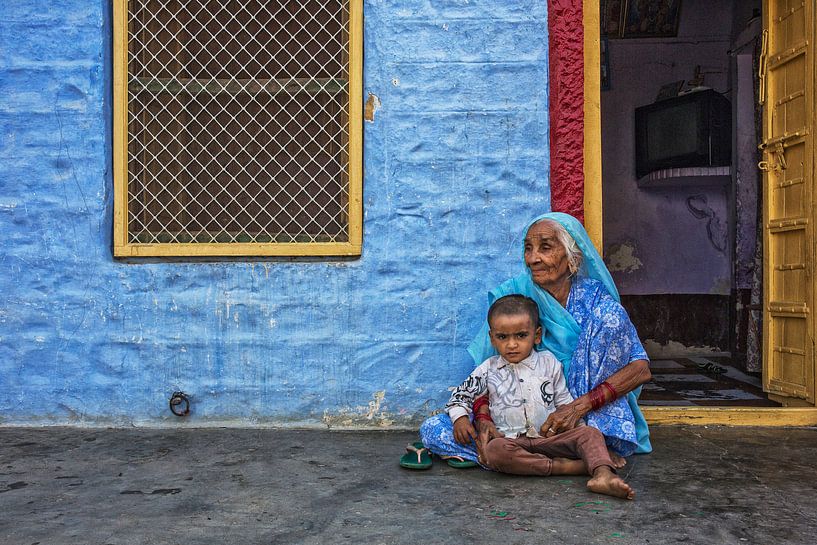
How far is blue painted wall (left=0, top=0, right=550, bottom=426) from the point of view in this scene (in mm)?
3713

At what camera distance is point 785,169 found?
4.16 meters

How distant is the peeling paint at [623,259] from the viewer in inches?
292

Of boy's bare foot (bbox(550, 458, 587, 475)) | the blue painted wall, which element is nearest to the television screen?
the blue painted wall

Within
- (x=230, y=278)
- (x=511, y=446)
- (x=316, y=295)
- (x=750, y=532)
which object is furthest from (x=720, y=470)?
(x=230, y=278)

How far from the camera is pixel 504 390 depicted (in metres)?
3.02

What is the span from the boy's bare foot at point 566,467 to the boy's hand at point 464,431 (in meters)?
0.35

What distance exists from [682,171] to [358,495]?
17.7 ft

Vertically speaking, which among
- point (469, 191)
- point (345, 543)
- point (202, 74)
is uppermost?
point (202, 74)

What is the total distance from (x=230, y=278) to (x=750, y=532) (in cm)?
272

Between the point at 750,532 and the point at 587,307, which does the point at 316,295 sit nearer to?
the point at 587,307

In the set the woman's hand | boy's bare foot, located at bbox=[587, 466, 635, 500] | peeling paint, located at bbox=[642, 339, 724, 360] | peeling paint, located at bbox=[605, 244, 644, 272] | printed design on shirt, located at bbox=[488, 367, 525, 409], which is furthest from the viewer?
peeling paint, located at bbox=[605, 244, 644, 272]

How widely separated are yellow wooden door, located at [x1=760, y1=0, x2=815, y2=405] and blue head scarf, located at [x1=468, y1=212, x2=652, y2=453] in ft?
4.39

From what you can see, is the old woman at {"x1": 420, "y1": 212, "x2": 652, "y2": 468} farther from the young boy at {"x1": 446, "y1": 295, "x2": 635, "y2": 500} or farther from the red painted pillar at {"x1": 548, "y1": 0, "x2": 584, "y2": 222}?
the red painted pillar at {"x1": 548, "y1": 0, "x2": 584, "y2": 222}

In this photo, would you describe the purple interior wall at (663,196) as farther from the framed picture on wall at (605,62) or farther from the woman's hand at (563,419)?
the woman's hand at (563,419)
